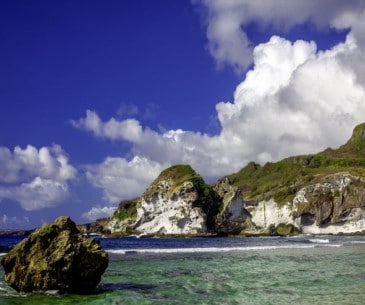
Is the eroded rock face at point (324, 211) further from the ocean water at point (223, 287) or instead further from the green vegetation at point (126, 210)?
the ocean water at point (223, 287)

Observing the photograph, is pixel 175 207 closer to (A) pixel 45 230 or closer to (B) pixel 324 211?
(B) pixel 324 211

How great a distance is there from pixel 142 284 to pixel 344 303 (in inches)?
457

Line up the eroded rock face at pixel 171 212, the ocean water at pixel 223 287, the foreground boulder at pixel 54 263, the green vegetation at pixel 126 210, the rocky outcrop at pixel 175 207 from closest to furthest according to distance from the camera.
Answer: the ocean water at pixel 223 287
the foreground boulder at pixel 54 263
the eroded rock face at pixel 171 212
the rocky outcrop at pixel 175 207
the green vegetation at pixel 126 210

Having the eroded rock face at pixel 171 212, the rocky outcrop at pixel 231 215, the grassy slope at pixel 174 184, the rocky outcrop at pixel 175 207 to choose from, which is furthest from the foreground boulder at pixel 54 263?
the grassy slope at pixel 174 184

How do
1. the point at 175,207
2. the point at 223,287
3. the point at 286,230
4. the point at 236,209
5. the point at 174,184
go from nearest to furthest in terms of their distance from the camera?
the point at 223,287
the point at 175,207
the point at 236,209
the point at 174,184
the point at 286,230

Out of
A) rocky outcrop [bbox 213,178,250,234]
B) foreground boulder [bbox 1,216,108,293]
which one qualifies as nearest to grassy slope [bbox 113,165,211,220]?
rocky outcrop [bbox 213,178,250,234]

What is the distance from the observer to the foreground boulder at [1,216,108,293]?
23.1 m

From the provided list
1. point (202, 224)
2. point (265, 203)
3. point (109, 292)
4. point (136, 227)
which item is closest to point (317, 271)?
point (109, 292)

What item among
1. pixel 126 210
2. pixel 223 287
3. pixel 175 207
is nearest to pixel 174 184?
pixel 175 207

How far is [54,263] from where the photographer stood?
23016 mm

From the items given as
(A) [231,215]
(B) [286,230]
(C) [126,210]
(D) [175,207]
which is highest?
(C) [126,210]

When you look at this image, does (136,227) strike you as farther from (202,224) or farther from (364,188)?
(364,188)

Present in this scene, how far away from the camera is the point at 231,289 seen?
24031 mm

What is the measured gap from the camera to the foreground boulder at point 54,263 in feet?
75.7
